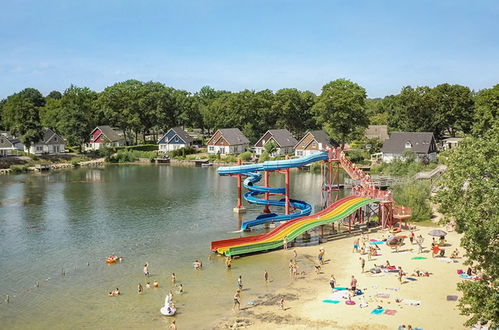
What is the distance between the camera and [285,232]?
1748 inches

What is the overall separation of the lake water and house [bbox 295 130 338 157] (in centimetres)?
2382

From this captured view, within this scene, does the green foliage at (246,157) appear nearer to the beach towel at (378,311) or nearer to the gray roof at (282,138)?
the gray roof at (282,138)

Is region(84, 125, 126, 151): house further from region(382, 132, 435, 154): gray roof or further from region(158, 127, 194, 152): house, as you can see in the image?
region(382, 132, 435, 154): gray roof

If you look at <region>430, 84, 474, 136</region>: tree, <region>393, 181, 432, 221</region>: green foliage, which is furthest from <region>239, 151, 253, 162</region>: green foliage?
<region>393, 181, 432, 221</region>: green foliage

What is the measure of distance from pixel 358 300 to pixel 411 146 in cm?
6326

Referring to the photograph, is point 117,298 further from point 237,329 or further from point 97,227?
point 97,227

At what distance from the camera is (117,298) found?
33.7 meters

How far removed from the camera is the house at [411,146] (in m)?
89.0

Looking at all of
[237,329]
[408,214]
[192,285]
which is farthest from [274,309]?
[408,214]

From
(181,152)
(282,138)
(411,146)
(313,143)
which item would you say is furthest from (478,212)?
(181,152)

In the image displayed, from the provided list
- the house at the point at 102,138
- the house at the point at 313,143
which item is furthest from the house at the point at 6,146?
the house at the point at 313,143

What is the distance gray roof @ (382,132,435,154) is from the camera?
3519 inches

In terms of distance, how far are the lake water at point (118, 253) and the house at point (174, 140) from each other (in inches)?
1520

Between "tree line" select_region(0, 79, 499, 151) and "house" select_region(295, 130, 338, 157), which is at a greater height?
"tree line" select_region(0, 79, 499, 151)
